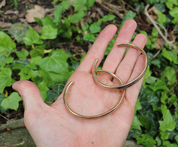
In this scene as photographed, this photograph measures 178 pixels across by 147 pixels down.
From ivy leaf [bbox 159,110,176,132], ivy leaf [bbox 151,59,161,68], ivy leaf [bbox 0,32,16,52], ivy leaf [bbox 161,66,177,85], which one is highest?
ivy leaf [bbox 0,32,16,52]

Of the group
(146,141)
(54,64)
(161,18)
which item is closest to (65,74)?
(54,64)

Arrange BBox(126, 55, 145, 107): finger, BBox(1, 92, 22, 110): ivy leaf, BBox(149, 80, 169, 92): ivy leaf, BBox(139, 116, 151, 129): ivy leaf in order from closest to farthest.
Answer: BBox(126, 55, 145, 107): finger, BBox(1, 92, 22, 110): ivy leaf, BBox(139, 116, 151, 129): ivy leaf, BBox(149, 80, 169, 92): ivy leaf

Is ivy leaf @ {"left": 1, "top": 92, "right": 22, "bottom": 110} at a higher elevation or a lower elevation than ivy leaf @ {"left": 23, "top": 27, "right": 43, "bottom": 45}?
lower

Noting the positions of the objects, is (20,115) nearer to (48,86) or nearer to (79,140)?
(48,86)

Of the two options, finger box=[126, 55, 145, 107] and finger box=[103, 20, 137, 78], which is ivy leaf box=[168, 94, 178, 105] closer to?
finger box=[126, 55, 145, 107]

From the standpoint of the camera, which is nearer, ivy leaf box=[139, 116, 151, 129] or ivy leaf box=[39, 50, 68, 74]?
ivy leaf box=[139, 116, 151, 129]

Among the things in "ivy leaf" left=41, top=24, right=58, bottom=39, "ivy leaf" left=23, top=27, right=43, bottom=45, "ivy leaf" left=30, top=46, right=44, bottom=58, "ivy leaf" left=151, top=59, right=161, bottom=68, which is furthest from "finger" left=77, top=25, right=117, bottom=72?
"ivy leaf" left=151, top=59, right=161, bottom=68

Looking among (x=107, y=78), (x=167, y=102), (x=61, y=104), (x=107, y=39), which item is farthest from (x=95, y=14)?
(x=61, y=104)
